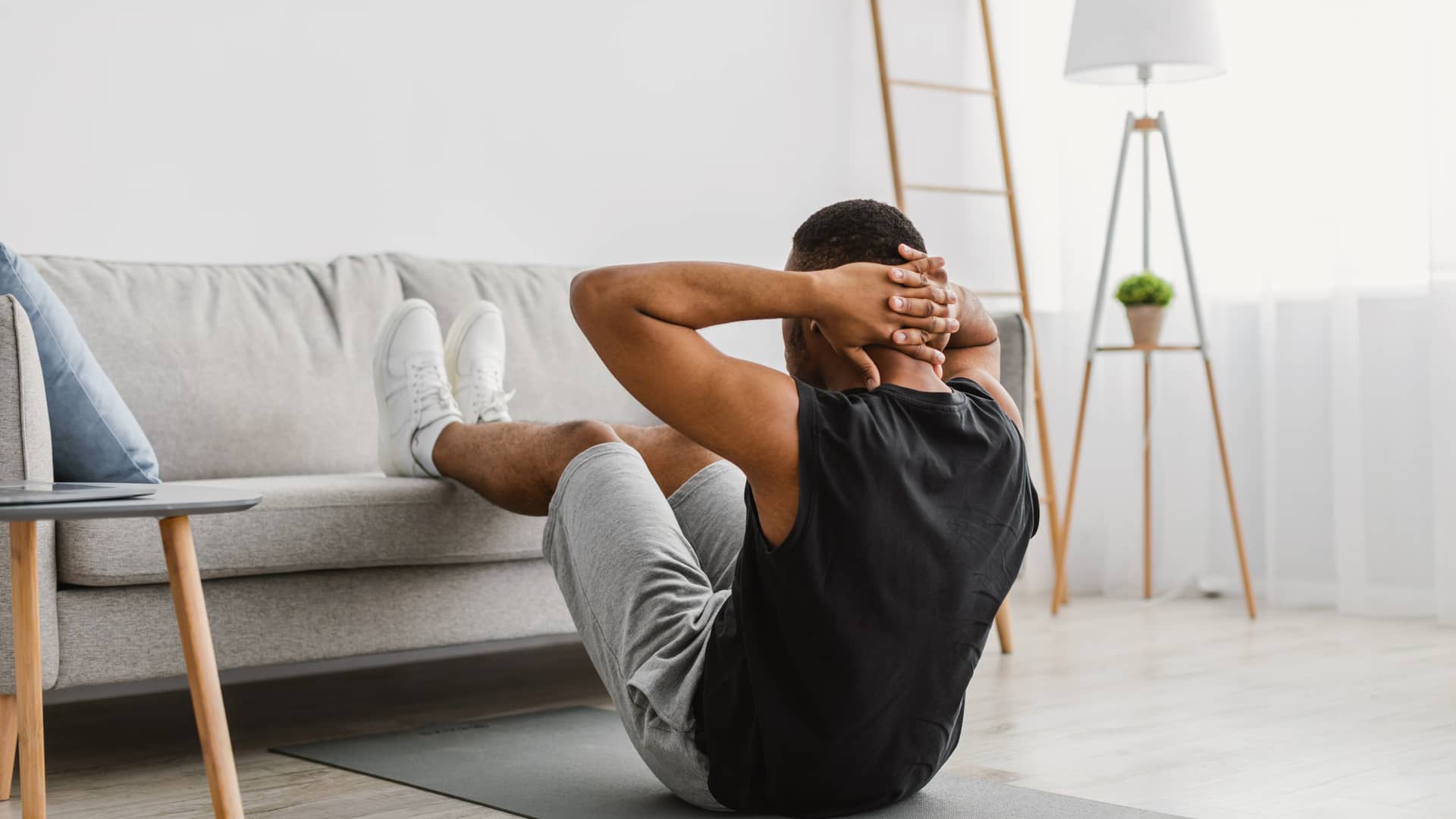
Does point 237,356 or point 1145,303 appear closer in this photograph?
point 237,356

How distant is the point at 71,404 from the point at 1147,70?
284cm

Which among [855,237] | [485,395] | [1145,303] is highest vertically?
[855,237]

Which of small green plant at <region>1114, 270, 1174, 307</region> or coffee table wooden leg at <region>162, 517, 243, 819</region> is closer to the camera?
coffee table wooden leg at <region>162, 517, 243, 819</region>

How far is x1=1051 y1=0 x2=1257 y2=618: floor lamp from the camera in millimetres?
3736

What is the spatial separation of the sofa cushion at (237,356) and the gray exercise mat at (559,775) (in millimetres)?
704

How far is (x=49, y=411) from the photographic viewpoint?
2041 mm

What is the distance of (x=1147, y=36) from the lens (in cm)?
373

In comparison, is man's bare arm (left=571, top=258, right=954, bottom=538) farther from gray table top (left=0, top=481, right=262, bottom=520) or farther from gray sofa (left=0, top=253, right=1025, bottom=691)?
gray sofa (left=0, top=253, right=1025, bottom=691)

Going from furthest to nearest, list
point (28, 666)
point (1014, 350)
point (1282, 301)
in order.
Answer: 1. point (1282, 301)
2. point (1014, 350)
3. point (28, 666)

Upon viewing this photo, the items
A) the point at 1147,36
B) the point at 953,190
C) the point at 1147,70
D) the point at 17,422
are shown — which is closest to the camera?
the point at 17,422

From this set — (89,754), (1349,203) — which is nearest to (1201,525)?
(1349,203)

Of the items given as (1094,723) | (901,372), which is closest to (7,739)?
(901,372)

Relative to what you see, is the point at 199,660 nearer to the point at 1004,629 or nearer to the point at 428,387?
the point at 428,387

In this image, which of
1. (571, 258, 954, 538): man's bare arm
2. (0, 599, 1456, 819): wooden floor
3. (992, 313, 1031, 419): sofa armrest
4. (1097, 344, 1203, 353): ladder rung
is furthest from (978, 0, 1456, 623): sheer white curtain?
(571, 258, 954, 538): man's bare arm
